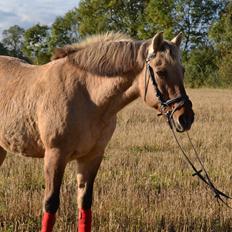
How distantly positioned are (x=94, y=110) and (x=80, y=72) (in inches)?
19.0

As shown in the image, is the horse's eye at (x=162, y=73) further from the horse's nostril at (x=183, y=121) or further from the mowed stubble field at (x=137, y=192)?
the mowed stubble field at (x=137, y=192)

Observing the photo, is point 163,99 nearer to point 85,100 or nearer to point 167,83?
point 167,83

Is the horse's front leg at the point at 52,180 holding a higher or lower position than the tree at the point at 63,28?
lower

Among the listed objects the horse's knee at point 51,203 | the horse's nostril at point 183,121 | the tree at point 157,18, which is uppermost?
the tree at point 157,18

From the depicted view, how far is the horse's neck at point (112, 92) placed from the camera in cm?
455

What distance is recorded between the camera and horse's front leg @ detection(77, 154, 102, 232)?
4930mm

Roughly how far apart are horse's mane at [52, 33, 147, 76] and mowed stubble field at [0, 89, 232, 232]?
71.5 inches

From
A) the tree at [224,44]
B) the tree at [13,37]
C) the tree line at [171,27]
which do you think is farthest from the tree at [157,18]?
the tree at [13,37]

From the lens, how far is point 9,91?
17.4 ft

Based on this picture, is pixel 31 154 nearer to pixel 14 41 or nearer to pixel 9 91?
pixel 9 91

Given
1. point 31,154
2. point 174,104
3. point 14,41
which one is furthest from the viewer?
point 14,41

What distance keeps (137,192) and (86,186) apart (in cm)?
121

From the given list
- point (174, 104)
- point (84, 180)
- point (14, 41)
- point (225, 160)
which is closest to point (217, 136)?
point (225, 160)

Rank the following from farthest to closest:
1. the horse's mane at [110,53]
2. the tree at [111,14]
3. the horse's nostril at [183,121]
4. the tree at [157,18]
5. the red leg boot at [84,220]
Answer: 1. the tree at [111,14]
2. the tree at [157,18]
3. the red leg boot at [84,220]
4. the horse's mane at [110,53]
5. the horse's nostril at [183,121]
